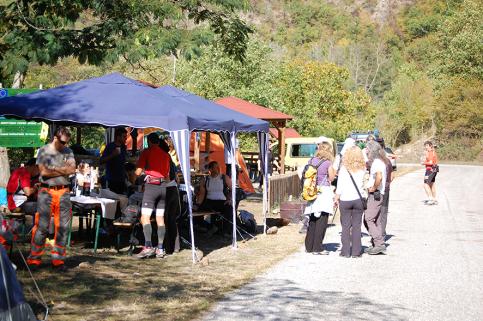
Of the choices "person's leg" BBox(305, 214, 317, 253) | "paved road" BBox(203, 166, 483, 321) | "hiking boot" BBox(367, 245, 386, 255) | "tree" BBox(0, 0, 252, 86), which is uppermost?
"tree" BBox(0, 0, 252, 86)

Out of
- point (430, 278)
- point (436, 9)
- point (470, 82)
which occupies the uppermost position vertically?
point (436, 9)

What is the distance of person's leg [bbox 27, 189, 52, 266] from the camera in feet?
33.2

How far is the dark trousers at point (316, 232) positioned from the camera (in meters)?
12.9

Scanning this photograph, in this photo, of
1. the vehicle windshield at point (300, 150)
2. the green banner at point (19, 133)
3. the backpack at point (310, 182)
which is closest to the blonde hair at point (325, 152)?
the backpack at point (310, 182)

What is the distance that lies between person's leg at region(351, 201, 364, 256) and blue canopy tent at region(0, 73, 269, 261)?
199 centimetres

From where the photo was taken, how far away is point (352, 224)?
41.5 ft

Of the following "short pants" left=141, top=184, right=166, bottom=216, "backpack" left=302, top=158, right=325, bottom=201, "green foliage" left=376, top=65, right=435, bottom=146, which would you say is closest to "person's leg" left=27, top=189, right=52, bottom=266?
"short pants" left=141, top=184, right=166, bottom=216

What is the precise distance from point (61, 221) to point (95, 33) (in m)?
6.40

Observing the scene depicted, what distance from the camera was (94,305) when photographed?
8.38m

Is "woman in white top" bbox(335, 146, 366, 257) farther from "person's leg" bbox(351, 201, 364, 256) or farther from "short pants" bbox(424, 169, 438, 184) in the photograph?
"short pants" bbox(424, 169, 438, 184)

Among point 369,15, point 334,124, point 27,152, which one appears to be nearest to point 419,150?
point 334,124

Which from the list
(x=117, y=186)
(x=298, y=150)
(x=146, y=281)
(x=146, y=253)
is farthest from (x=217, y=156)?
(x=146, y=281)

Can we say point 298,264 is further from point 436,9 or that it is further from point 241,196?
point 436,9

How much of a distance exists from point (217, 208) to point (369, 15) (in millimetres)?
171498
